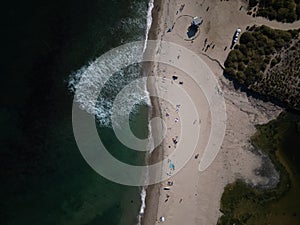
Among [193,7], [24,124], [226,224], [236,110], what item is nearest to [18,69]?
[24,124]

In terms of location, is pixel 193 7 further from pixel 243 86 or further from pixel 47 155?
pixel 47 155

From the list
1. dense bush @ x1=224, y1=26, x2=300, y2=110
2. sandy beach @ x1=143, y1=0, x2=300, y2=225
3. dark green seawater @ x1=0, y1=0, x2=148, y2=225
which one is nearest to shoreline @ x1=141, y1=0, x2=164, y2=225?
sandy beach @ x1=143, y1=0, x2=300, y2=225

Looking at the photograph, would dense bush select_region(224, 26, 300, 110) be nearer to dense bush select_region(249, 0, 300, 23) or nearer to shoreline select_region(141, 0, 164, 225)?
dense bush select_region(249, 0, 300, 23)

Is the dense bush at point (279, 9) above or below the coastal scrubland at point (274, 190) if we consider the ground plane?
above

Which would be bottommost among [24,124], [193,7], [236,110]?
[24,124]

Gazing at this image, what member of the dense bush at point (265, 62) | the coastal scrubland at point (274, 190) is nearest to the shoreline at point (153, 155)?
the coastal scrubland at point (274, 190)

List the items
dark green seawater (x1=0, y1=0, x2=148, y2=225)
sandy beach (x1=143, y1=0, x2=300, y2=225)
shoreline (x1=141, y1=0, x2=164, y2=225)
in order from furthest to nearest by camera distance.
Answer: shoreline (x1=141, y1=0, x2=164, y2=225)
sandy beach (x1=143, y1=0, x2=300, y2=225)
dark green seawater (x1=0, y1=0, x2=148, y2=225)

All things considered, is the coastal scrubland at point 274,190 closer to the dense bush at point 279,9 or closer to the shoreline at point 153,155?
the shoreline at point 153,155
